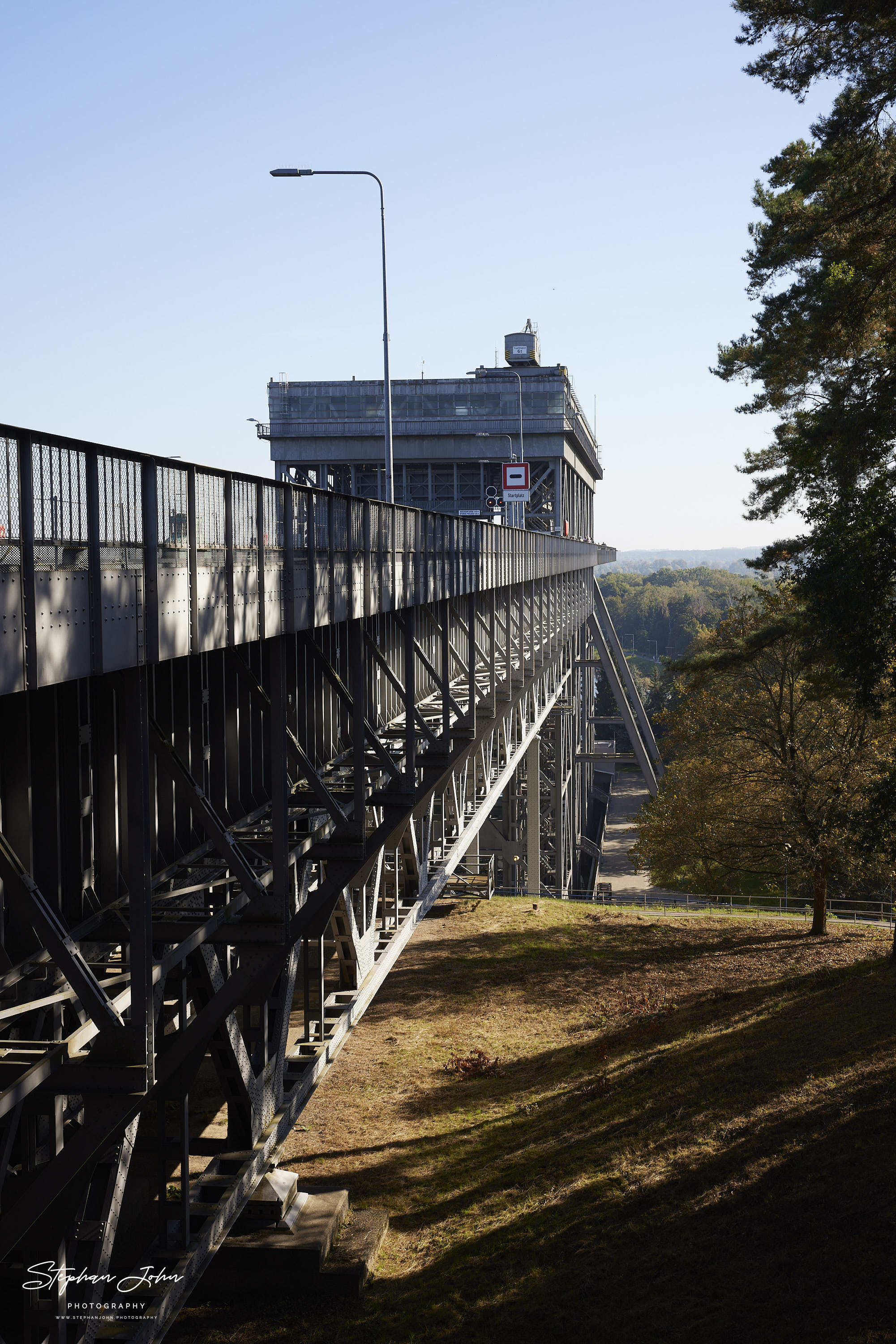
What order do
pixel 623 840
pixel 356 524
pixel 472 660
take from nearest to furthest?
1. pixel 356 524
2. pixel 472 660
3. pixel 623 840

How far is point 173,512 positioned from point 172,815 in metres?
3.28

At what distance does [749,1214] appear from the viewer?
14219 mm

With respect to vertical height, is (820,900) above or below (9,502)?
below

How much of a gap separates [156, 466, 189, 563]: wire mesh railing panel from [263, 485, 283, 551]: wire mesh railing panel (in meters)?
1.62

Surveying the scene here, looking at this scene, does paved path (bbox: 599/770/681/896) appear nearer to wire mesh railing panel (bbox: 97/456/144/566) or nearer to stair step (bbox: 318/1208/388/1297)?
stair step (bbox: 318/1208/388/1297)

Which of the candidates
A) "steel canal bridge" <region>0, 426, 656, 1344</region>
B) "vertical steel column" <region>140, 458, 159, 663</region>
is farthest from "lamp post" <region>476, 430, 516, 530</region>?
"vertical steel column" <region>140, 458, 159, 663</region>

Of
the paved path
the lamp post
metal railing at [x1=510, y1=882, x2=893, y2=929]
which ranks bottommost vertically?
the paved path

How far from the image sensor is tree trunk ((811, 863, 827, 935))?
95.0 feet

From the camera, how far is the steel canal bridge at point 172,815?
21.0 feet

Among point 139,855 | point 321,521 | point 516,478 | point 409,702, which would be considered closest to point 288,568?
point 321,521

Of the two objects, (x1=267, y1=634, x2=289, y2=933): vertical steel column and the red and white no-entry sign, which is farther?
the red and white no-entry sign

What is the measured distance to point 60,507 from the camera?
604 cm

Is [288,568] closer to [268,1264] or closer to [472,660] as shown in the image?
[268,1264]

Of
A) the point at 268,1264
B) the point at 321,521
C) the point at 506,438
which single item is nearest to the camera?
the point at 321,521
